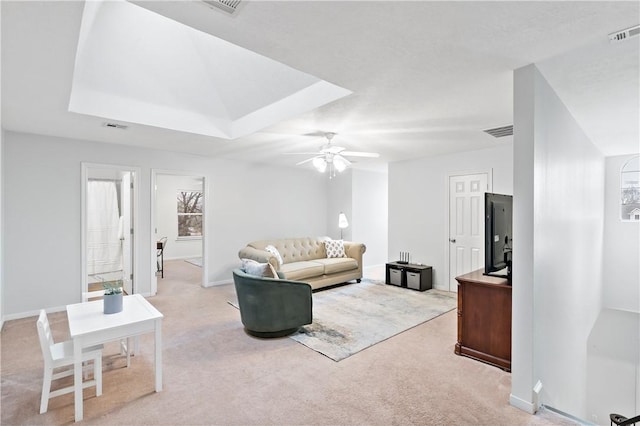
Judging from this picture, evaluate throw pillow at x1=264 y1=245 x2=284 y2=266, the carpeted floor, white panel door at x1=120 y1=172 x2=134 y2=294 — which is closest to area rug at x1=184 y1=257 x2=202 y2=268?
white panel door at x1=120 y1=172 x2=134 y2=294


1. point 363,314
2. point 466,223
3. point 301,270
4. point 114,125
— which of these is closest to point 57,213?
point 114,125

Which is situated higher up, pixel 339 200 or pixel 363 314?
pixel 339 200

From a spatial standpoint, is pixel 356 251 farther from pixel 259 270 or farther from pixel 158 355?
pixel 158 355

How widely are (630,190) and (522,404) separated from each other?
5.10 meters

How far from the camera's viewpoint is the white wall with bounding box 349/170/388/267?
7449mm

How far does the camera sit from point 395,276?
5914 millimetres

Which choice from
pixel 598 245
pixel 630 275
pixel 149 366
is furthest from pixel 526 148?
pixel 630 275

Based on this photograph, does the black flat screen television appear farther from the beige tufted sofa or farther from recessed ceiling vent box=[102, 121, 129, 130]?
recessed ceiling vent box=[102, 121, 129, 130]

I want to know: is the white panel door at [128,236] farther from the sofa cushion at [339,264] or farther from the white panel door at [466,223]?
the white panel door at [466,223]

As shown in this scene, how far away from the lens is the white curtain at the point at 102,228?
21.2 feet

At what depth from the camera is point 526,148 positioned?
2.21 metres

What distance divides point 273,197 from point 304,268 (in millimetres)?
2129

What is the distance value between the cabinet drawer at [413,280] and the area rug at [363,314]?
112 millimetres

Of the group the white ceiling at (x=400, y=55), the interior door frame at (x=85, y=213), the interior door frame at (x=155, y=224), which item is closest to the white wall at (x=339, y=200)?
the interior door frame at (x=155, y=224)
